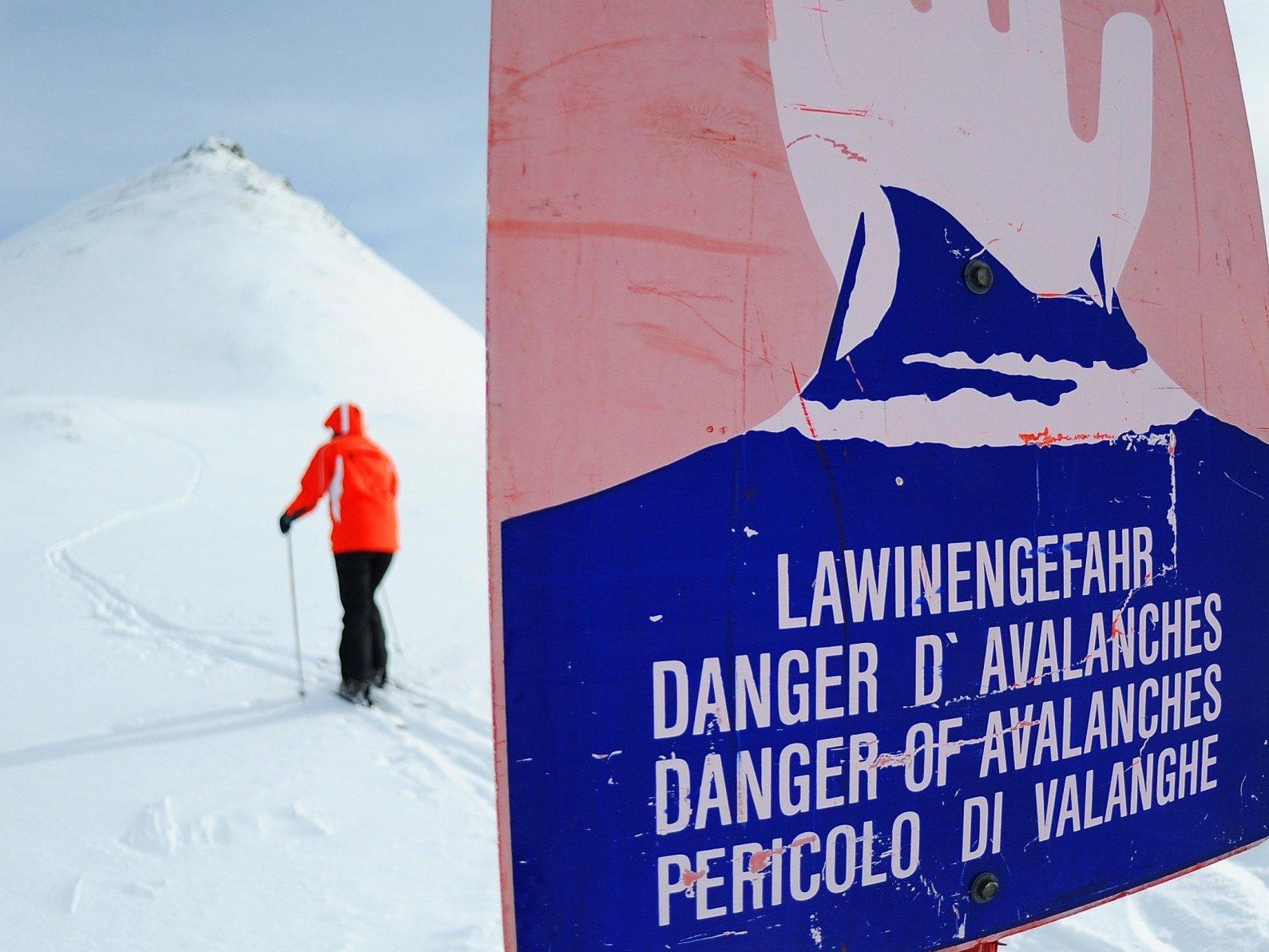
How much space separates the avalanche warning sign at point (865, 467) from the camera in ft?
2.90

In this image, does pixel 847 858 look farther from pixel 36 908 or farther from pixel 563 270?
pixel 36 908

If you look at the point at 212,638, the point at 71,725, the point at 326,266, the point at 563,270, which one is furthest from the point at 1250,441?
the point at 326,266

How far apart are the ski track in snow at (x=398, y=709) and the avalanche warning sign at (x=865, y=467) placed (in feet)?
9.86

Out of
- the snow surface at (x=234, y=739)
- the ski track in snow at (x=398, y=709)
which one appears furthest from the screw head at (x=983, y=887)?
the ski track in snow at (x=398, y=709)

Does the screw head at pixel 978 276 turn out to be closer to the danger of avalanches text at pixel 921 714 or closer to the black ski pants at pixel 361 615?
the danger of avalanches text at pixel 921 714

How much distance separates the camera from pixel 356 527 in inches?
199

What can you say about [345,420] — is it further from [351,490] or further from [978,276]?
[978,276]

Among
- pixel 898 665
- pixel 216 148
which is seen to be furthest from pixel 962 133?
pixel 216 148

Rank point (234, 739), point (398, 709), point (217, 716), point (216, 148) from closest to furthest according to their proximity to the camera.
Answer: point (234, 739) < point (217, 716) < point (398, 709) < point (216, 148)

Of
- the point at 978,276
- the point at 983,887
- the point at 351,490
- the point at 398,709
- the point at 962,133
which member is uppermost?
the point at 962,133

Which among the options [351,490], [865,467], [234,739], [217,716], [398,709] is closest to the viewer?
[865,467]

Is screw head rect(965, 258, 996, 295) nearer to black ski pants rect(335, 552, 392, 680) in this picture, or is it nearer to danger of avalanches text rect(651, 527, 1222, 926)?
danger of avalanches text rect(651, 527, 1222, 926)

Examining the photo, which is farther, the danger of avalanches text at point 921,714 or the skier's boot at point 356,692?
the skier's boot at point 356,692

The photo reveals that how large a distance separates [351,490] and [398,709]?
44.3 inches
